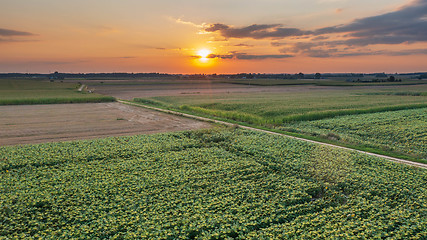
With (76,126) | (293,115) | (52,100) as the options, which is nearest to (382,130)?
(293,115)

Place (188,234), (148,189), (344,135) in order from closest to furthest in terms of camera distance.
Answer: (188,234)
(148,189)
(344,135)

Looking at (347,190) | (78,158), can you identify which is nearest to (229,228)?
(347,190)

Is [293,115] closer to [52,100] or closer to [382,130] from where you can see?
[382,130]

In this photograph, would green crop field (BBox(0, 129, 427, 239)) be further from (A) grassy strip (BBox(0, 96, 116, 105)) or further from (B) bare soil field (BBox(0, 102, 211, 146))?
(A) grassy strip (BBox(0, 96, 116, 105))

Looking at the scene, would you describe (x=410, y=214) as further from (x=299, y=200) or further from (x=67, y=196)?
(x=67, y=196)

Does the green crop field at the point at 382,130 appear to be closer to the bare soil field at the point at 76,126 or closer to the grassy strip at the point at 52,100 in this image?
the bare soil field at the point at 76,126

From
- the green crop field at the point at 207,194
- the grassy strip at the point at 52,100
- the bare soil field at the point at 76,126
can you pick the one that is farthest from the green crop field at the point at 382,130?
the grassy strip at the point at 52,100
